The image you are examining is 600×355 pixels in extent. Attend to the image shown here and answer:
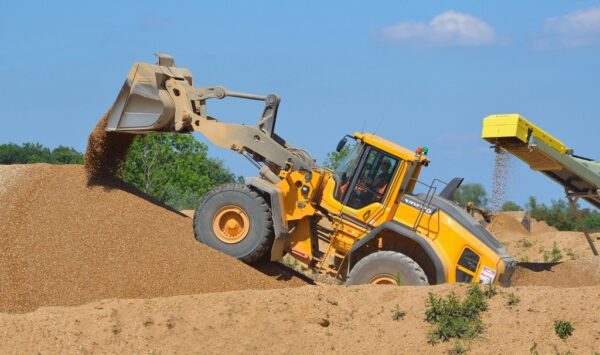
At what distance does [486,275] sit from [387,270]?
1.39 metres

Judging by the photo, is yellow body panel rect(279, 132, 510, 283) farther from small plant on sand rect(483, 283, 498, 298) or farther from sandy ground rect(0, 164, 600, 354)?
small plant on sand rect(483, 283, 498, 298)

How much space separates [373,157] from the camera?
1631 cm

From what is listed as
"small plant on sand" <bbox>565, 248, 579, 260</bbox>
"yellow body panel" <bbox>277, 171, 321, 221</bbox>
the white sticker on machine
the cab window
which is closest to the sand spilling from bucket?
"yellow body panel" <bbox>277, 171, 321, 221</bbox>

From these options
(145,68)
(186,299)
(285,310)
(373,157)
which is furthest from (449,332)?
(145,68)

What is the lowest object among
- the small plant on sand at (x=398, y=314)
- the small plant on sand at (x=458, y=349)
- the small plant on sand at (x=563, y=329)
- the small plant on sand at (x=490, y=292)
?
the small plant on sand at (x=458, y=349)

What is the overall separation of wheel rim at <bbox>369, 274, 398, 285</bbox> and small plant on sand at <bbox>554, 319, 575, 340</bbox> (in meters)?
3.63

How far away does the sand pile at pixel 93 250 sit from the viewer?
14.6 m

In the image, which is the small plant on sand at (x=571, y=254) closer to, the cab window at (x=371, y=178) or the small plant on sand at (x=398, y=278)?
the cab window at (x=371, y=178)

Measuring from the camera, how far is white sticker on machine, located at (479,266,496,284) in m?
15.7

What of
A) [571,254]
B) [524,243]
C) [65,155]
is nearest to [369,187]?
[571,254]

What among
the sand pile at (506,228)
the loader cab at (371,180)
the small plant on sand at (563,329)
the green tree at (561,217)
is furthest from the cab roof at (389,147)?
the green tree at (561,217)

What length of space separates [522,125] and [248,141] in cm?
558

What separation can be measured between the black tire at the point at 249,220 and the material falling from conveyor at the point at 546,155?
555 cm

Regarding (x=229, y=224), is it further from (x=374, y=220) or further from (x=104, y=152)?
(x=104, y=152)
